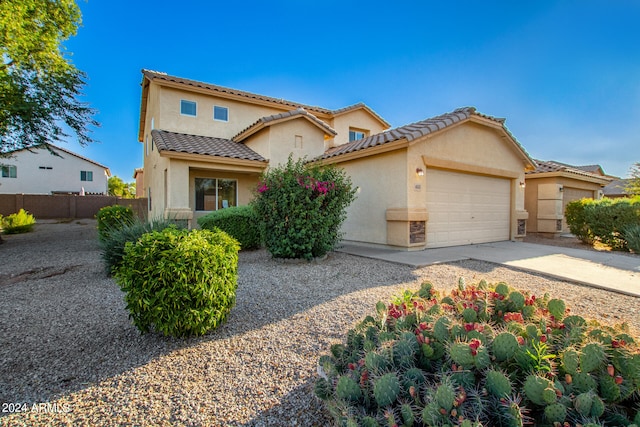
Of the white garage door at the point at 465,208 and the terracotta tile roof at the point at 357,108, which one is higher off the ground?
the terracotta tile roof at the point at 357,108

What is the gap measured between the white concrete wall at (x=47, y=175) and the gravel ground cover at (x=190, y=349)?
34259 mm

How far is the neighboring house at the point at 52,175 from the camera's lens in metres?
31.1

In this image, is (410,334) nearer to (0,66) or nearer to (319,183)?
(319,183)

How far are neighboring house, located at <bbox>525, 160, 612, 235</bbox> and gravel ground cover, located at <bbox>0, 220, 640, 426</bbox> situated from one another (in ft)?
35.2

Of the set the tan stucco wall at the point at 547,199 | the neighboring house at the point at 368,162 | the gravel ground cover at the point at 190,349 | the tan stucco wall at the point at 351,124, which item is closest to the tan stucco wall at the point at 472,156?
the neighboring house at the point at 368,162

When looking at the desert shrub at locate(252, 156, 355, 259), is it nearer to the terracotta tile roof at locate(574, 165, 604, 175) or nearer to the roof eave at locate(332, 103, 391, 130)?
the roof eave at locate(332, 103, 391, 130)

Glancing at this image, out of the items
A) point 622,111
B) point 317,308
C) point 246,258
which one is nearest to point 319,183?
point 246,258

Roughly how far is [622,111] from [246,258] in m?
18.2

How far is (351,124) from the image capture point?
61.8 feet

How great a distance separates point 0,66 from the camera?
35.7 feet

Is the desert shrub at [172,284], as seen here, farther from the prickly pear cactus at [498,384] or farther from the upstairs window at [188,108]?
the upstairs window at [188,108]

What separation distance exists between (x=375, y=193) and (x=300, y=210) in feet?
11.8

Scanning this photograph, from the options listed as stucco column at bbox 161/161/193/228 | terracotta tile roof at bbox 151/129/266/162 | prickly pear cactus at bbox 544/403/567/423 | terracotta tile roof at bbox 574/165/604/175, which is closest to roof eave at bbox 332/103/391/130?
terracotta tile roof at bbox 151/129/266/162

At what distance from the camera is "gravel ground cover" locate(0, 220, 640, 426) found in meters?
2.40
